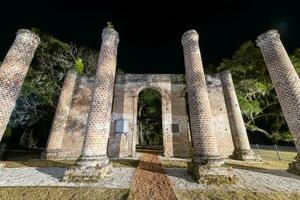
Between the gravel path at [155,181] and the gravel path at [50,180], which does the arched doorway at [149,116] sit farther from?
the gravel path at [50,180]

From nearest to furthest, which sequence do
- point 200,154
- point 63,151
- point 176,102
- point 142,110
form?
point 200,154
point 63,151
point 176,102
point 142,110

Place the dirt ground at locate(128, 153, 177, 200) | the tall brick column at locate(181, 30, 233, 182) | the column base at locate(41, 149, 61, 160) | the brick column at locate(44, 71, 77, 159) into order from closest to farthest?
the dirt ground at locate(128, 153, 177, 200) < the tall brick column at locate(181, 30, 233, 182) < the column base at locate(41, 149, 61, 160) < the brick column at locate(44, 71, 77, 159)

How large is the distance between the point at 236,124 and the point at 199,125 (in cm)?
717

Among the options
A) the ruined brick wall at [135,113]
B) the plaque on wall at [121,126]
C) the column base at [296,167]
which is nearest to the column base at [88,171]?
the ruined brick wall at [135,113]

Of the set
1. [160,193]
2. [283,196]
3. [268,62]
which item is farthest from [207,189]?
[268,62]

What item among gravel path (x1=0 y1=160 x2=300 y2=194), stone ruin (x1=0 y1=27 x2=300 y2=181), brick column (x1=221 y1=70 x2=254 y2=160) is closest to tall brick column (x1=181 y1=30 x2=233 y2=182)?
stone ruin (x1=0 y1=27 x2=300 y2=181)

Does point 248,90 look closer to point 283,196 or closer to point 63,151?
point 283,196

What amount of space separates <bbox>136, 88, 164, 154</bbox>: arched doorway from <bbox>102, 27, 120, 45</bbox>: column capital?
1066 cm

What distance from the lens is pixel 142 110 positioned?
23.7 metres

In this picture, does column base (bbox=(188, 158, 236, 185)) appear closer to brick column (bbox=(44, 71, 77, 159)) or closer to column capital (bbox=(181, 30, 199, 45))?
column capital (bbox=(181, 30, 199, 45))

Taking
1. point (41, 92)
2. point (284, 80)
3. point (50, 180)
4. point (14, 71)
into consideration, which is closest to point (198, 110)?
point (284, 80)

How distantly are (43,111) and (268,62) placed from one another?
19.4 meters

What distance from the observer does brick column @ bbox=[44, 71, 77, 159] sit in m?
11.8

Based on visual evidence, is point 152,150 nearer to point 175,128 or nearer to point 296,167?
point 175,128
